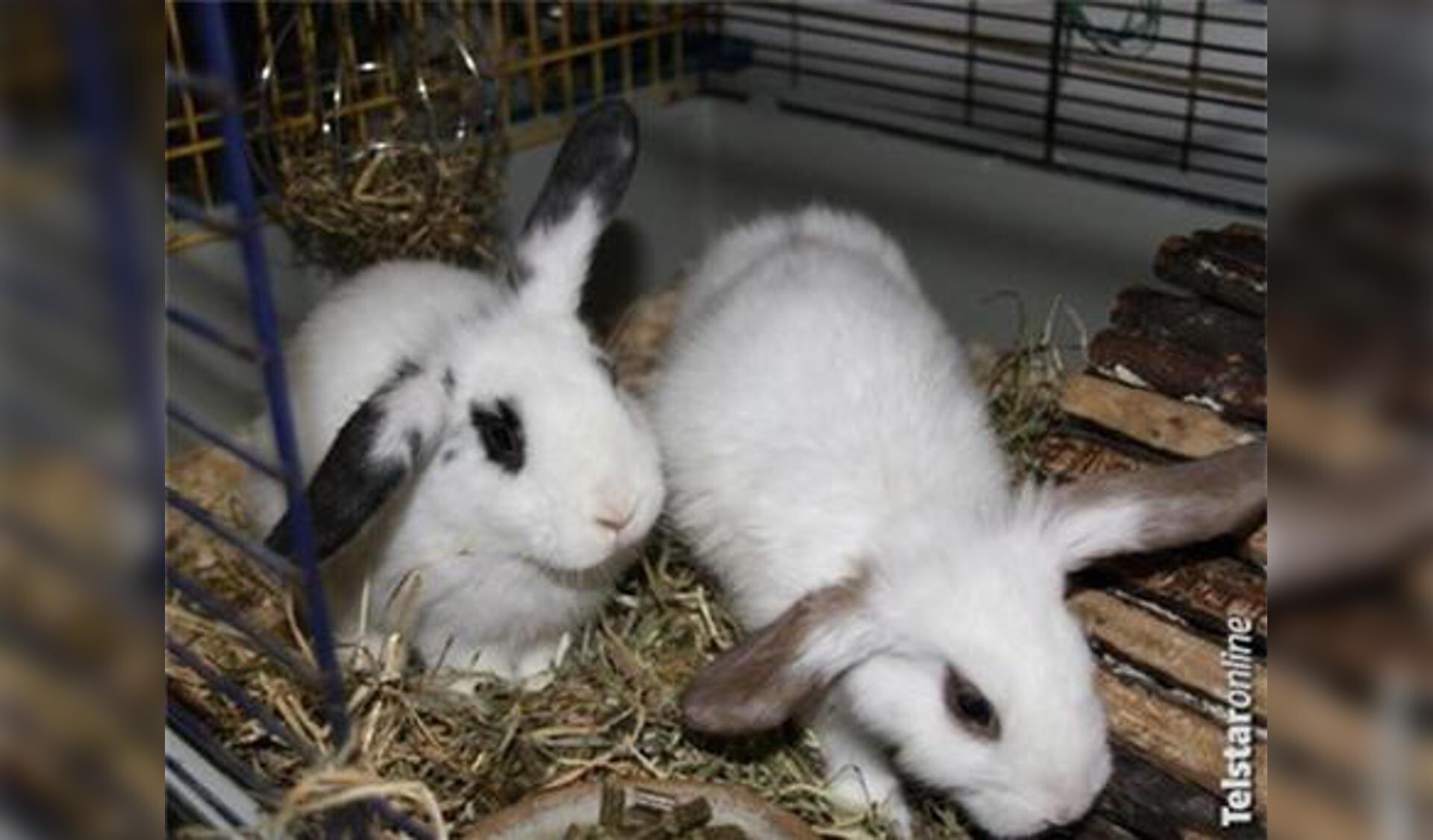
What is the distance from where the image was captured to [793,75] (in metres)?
4.37

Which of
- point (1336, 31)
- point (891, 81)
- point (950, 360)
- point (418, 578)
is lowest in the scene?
point (418, 578)

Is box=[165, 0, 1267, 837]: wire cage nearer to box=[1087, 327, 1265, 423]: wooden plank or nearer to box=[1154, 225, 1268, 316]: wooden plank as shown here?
box=[1154, 225, 1268, 316]: wooden plank

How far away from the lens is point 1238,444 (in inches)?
95.7

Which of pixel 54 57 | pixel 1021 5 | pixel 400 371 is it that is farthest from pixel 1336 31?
pixel 1021 5

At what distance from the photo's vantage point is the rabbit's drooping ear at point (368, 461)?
2.28 m

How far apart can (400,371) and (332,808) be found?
88 centimetres

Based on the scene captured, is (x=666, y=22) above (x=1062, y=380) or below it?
above

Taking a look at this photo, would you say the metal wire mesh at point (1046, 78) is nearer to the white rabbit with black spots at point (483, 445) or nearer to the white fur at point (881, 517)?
the white fur at point (881, 517)

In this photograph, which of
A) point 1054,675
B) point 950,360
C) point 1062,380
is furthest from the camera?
point 1062,380

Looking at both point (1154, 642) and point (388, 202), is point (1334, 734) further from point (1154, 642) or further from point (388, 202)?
point (388, 202)

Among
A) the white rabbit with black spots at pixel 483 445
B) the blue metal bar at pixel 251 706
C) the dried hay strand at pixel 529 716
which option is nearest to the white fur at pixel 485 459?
the white rabbit with black spots at pixel 483 445

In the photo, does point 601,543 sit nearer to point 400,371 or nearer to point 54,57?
point 400,371

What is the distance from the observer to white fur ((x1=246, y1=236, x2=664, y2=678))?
96.8 inches

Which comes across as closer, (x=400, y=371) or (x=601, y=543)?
(x=601, y=543)
